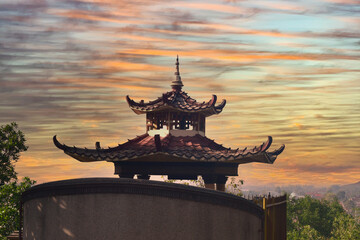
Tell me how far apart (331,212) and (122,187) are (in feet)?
229

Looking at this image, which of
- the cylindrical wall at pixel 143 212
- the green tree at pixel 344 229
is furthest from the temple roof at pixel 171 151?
the green tree at pixel 344 229

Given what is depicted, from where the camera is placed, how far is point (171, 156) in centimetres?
2431

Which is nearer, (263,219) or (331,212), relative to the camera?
(263,219)

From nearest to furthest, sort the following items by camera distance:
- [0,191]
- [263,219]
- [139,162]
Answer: [263,219], [139,162], [0,191]

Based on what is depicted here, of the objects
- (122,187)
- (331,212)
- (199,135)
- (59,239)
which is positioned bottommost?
(331,212)

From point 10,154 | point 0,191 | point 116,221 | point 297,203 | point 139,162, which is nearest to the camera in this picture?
point 116,221

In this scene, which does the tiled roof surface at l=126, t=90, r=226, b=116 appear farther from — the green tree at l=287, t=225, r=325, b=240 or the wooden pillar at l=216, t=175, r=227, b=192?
the green tree at l=287, t=225, r=325, b=240

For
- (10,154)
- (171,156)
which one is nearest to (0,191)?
(10,154)

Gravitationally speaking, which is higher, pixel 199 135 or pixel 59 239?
pixel 199 135

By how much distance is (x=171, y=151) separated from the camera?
24.6 metres

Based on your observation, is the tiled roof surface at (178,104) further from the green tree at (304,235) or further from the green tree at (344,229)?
the green tree at (344,229)

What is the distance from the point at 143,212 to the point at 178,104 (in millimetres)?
10843

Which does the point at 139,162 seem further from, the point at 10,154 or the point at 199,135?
the point at 10,154

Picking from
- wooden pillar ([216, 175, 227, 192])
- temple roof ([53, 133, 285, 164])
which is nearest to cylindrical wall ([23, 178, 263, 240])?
temple roof ([53, 133, 285, 164])
